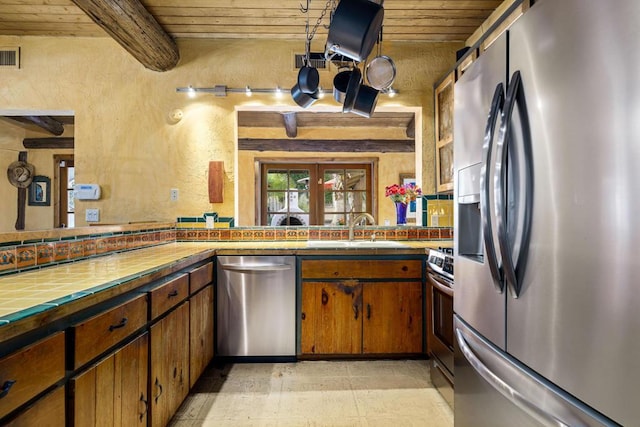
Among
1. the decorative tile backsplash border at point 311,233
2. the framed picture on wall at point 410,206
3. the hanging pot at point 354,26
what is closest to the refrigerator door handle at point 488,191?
the hanging pot at point 354,26

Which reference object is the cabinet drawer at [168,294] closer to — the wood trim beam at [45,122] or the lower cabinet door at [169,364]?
the lower cabinet door at [169,364]

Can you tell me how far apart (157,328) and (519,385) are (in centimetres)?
137

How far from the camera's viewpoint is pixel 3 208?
14.9ft

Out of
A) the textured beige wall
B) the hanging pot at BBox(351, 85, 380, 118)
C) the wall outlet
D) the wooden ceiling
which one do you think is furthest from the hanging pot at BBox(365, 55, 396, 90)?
the wall outlet

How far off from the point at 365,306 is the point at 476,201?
1.34 metres

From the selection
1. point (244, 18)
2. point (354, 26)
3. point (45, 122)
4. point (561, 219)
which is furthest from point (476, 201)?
point (45, 122)

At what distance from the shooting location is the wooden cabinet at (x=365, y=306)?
2262 millimetres

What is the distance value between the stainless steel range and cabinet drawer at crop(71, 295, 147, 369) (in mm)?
1483

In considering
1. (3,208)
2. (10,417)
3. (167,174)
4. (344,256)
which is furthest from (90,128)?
(3,208)

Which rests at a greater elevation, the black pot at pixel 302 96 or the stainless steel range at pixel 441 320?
the black pot at pixel 302 96

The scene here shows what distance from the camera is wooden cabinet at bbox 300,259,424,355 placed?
2.26m

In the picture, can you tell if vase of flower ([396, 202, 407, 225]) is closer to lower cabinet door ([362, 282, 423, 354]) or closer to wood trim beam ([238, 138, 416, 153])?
lower cabinet door ([362, 282, 423, 354])

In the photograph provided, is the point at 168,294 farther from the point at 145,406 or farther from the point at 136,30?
the point at 136,30

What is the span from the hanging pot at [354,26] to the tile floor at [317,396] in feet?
5.96
